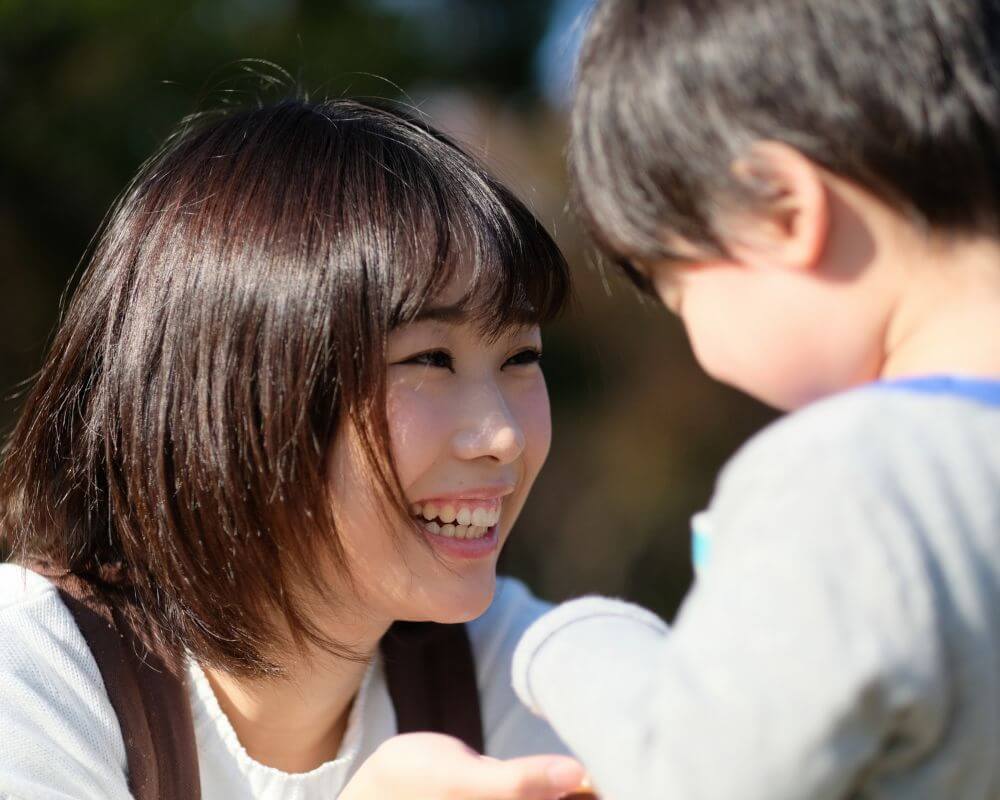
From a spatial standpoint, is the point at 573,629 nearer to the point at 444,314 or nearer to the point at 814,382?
the point at 814,382

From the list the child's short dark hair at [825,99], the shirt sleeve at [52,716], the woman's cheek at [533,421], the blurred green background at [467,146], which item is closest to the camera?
the child's short dark hair at [825,99]

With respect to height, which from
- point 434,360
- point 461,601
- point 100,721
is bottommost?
point 100,721

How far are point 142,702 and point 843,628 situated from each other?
38.2 inches

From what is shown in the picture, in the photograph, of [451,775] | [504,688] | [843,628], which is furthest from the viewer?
[504,688]

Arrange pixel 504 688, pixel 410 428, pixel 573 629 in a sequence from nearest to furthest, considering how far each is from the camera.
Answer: pixel 573 629
pixel 410 428
pixel 504 688

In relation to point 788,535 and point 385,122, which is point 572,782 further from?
point 385,122

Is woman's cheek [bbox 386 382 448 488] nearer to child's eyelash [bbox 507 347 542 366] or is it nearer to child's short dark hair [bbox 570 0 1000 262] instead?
child's eyelash [bbox 507 347 542 366]

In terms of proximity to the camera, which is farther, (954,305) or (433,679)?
(433,679)

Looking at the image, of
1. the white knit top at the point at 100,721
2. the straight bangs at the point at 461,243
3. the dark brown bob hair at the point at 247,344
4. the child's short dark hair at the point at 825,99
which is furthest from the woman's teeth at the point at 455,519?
the child's short dark hair at the point at 825,99

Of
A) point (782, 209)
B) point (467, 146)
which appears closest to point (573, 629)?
point (782, 209)

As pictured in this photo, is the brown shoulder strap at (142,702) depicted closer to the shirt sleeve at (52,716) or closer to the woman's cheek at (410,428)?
the shirt sleeve at (52,716)

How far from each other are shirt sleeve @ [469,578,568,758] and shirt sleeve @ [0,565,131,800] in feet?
1.61

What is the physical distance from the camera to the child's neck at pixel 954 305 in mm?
812

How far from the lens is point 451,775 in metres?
1.04
